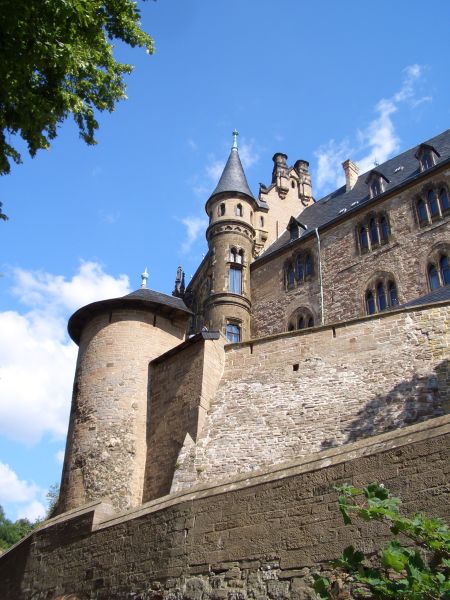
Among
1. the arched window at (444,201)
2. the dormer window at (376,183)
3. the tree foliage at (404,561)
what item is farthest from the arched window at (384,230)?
the tree foliage at (404,561)

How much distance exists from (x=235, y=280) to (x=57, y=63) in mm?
21837

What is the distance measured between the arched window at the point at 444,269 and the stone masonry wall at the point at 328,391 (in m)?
9.17

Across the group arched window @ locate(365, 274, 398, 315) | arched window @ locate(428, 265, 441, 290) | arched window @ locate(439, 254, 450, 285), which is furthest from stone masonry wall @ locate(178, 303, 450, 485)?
arched window @ locate(365, 274, 398, 315)

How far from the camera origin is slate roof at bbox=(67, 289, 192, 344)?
19.7 metres

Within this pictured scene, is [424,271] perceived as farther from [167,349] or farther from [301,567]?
[301,567]

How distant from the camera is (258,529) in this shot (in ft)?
25.3

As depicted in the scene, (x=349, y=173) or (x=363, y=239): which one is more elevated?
(x=349, y=173)

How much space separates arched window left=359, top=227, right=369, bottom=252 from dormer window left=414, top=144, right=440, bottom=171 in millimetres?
A: 3366

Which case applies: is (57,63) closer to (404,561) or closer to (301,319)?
(404,561)

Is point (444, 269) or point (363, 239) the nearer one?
point (444, 269)

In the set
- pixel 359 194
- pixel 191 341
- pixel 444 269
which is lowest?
pixel 191 341

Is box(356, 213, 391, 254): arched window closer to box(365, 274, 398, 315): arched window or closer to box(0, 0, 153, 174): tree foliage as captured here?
box(365, 274, 398, 315): arched window

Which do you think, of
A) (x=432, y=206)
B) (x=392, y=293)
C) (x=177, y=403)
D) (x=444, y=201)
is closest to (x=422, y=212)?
(x=432, y=206)

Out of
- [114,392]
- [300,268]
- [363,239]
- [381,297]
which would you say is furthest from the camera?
[300,268]
